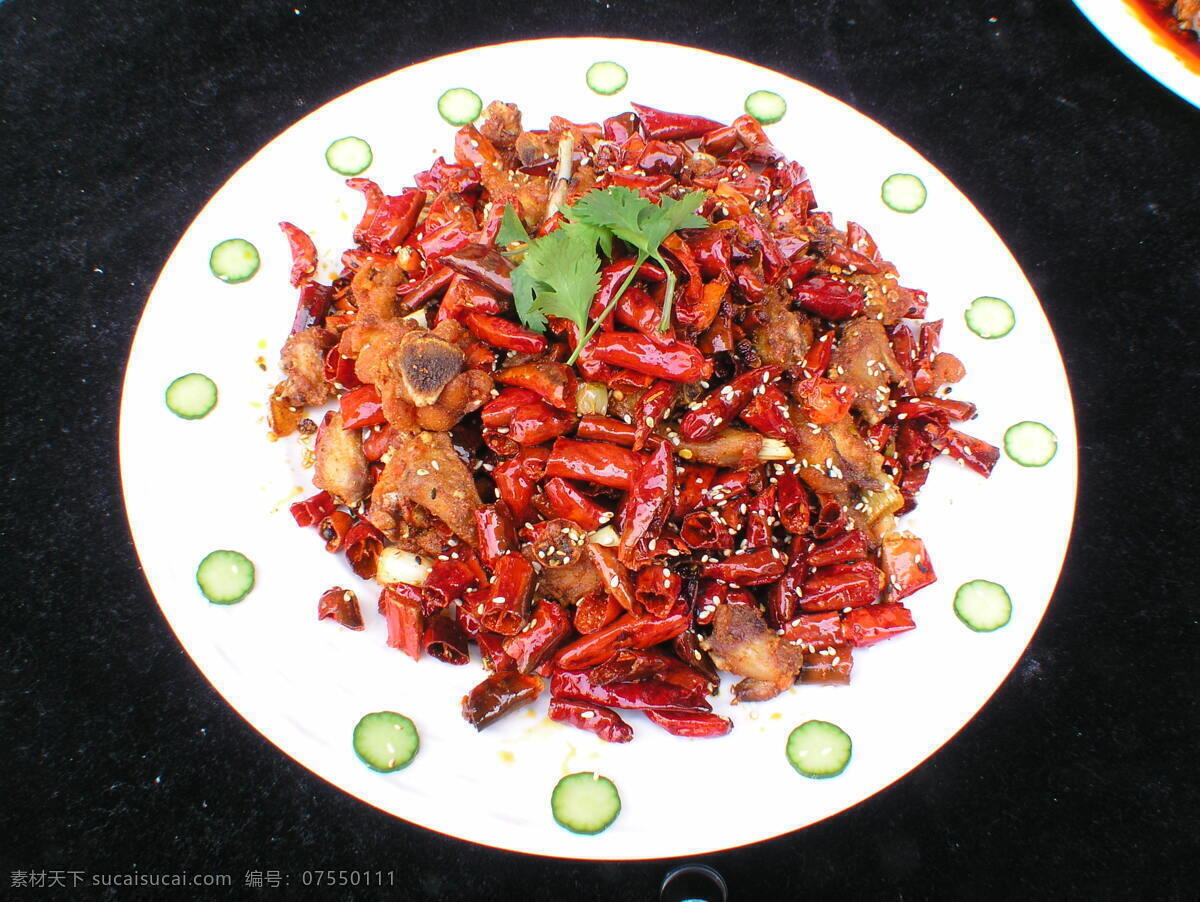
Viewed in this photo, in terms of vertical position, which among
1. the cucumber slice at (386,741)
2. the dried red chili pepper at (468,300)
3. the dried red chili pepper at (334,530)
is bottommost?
the cucumber slice at (386,741)

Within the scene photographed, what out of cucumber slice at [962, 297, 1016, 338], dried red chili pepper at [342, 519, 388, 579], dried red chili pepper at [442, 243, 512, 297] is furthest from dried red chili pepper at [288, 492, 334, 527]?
cucumber slice at [962, 297, 1016, 338]

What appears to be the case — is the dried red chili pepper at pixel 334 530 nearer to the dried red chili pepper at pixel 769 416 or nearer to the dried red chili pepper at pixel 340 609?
the dried red chili pepper at pixel 340 609

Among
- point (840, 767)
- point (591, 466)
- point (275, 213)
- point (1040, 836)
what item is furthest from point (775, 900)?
point (275, 213)

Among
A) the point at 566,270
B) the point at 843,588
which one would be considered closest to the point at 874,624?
the point at 843,588

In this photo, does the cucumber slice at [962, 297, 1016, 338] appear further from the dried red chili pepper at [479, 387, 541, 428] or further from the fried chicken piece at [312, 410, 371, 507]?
the fried chicken piece at [312, 410, 371, 507]

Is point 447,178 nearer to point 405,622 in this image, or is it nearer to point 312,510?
point 312,510

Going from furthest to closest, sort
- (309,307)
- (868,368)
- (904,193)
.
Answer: (904,193)
(309,307)
(868,368)

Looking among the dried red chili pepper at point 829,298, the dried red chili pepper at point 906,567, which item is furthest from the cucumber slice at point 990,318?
the dried red chili pepper at point 906,567
